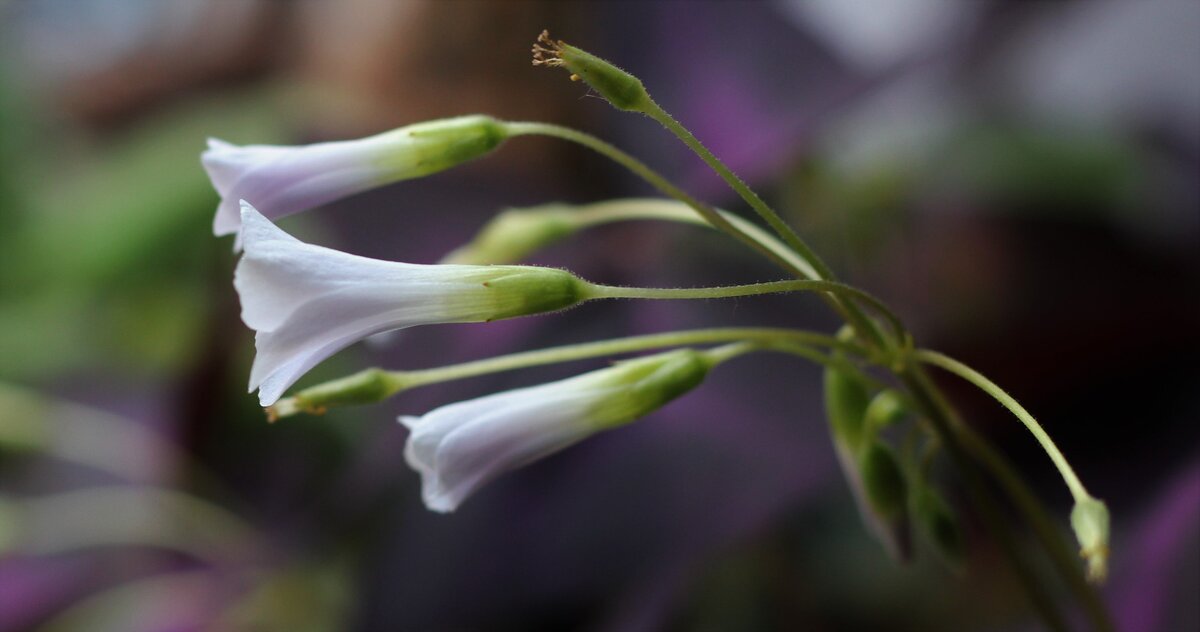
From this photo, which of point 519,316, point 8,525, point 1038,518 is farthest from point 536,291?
point 8,525

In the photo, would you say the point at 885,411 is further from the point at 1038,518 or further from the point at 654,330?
the point at 654,330

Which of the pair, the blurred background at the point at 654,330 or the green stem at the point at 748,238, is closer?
the green stem at the point at 748,238

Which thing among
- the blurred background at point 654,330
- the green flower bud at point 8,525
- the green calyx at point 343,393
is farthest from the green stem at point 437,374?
the green flower bud at point 8,525

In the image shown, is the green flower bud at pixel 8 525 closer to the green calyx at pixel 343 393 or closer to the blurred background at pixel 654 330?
the blurred background at pixel 654 330

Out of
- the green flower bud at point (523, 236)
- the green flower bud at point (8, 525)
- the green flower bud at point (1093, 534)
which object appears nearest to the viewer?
the green flower bud at point (1093, 534)

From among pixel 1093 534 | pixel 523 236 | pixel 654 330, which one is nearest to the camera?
pixel 1093 534

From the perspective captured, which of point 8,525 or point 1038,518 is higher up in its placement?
point 8,525

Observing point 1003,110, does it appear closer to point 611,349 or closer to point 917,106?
point 917,106
